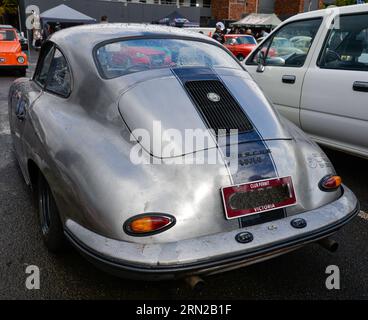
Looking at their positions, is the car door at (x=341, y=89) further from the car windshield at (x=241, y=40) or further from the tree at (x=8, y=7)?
the tree at (x=8, y=7)

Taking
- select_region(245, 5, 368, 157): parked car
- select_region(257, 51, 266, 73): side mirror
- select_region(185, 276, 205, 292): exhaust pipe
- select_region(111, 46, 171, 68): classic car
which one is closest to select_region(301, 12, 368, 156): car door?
select_region(245, 5, 368, 157): parked car

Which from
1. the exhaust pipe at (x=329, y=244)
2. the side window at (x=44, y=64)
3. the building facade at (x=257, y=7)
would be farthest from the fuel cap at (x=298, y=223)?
the building facade at (x=257, y=7)

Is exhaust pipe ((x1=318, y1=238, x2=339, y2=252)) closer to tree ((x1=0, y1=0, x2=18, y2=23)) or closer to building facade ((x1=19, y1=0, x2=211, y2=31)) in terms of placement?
building facade ((x1=19, y1=0, x2=211, y2=31))

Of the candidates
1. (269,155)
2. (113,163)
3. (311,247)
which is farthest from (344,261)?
(113,163)

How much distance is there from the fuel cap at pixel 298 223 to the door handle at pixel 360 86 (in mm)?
1973

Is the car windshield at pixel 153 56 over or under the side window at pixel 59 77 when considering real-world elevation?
over

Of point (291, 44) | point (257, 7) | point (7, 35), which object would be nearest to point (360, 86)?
point (291, 44)

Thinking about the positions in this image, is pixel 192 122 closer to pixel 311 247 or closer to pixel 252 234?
pixel 252 234

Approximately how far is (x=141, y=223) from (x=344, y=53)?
3133 mm

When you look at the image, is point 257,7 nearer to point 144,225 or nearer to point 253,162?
point 253,162

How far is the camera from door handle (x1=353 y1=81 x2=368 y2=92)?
3568mm

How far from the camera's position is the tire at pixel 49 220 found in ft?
8.32

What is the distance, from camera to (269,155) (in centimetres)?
229

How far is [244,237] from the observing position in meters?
2.01
